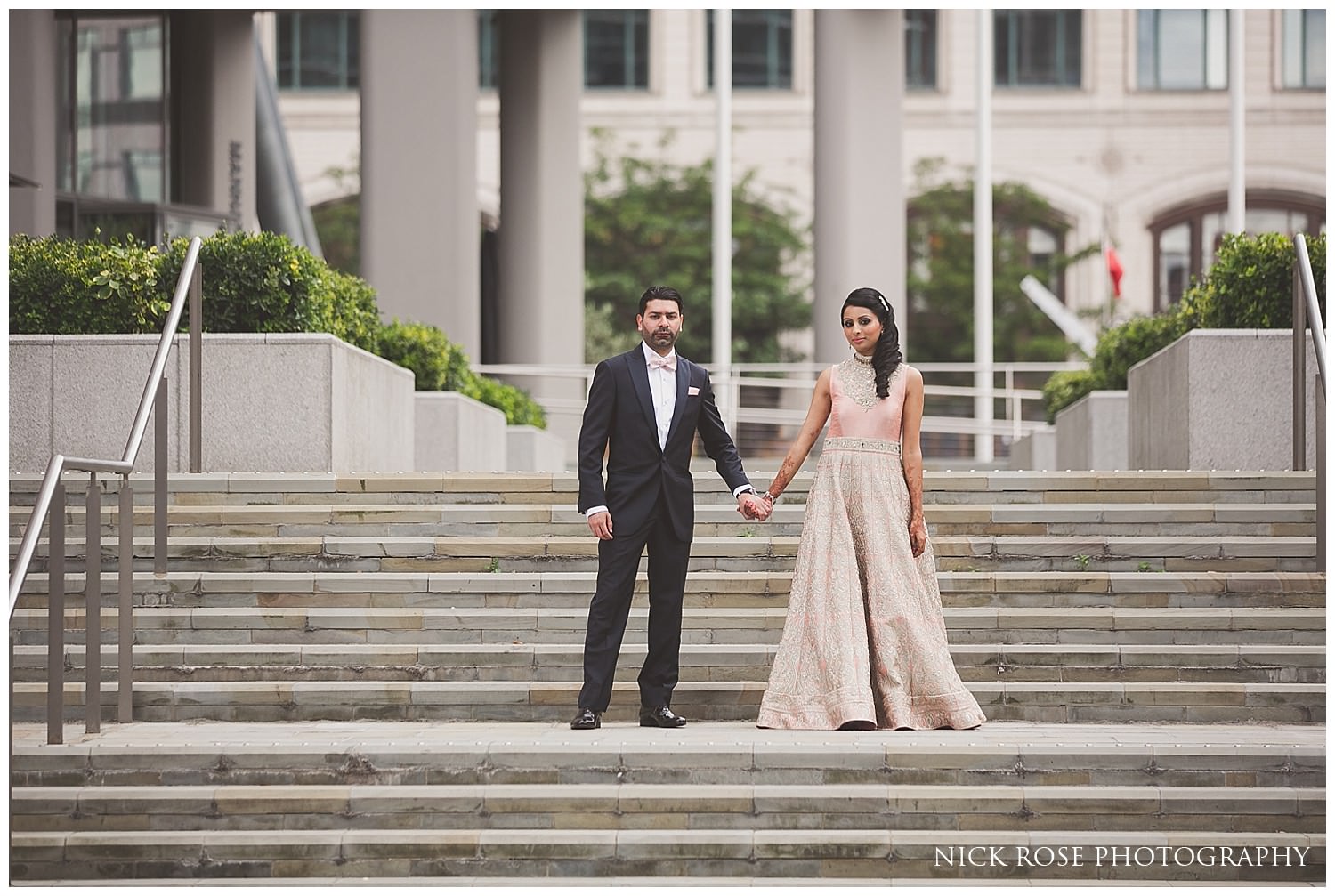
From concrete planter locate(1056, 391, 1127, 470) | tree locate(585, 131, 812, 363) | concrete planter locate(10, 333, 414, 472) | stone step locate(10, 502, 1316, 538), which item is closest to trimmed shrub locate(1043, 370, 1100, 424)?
concrete planter locate(1056, 391, 1127, 470)

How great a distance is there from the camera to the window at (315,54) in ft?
146

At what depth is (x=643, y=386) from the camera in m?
7.79

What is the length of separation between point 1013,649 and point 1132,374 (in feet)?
19.2

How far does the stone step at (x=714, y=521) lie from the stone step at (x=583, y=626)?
0.80 m

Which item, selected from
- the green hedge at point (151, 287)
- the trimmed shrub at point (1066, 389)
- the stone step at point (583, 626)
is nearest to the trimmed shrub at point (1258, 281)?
the stone step at point (583, 626)

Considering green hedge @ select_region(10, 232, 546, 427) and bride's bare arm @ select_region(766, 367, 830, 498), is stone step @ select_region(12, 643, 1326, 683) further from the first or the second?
green hedge @ select_region(10, 232, 546, 427)

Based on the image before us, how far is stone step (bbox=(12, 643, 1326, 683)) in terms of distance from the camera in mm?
8320

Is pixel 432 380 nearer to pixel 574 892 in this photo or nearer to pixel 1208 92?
pixel 574 892

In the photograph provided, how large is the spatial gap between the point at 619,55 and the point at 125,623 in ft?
124

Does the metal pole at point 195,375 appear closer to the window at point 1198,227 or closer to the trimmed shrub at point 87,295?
the trimmed shrub at point 87,295

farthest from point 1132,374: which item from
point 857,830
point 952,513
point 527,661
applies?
point 857,830

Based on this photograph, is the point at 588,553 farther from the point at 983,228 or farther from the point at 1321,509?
the point at 983,228

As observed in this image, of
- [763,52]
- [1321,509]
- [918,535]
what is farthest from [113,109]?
[763,52]

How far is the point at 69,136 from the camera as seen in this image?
22.1m
